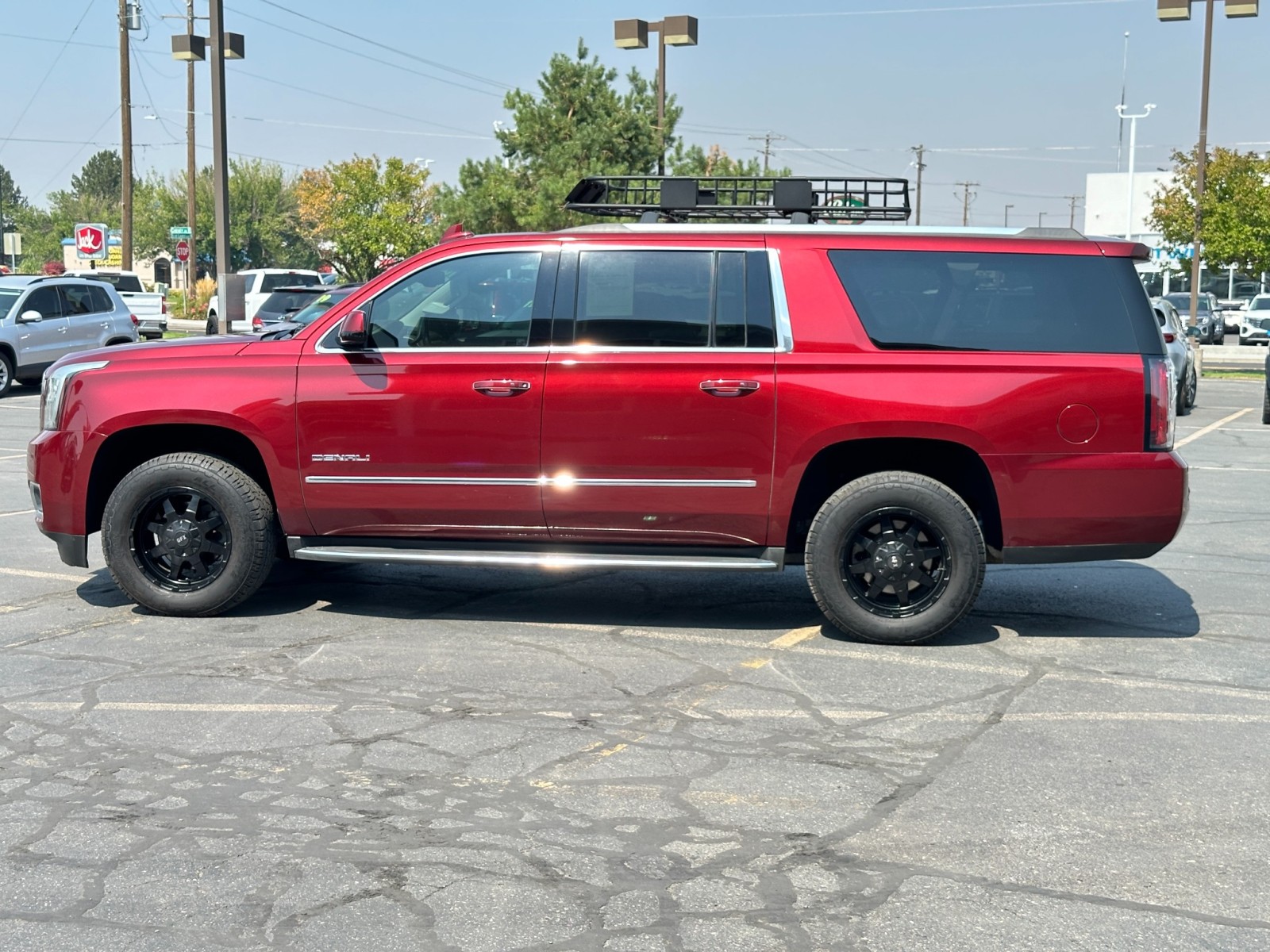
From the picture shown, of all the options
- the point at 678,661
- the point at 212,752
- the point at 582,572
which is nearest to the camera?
the point at 212,752

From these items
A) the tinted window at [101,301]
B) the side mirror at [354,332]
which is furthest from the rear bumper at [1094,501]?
the tinted window at [101,301]

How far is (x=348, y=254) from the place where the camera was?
180 feet

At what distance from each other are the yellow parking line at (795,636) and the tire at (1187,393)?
49.1ft

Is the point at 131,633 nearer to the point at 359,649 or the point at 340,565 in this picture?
the point at 359,649

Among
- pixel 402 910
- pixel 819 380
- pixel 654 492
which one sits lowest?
pixel 402 910

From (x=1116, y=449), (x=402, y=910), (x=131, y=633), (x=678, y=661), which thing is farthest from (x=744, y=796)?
(x=131, y=633)

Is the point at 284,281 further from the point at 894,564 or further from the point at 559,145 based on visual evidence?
the point at 894,564

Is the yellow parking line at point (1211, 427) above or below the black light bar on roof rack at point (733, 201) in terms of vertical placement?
below

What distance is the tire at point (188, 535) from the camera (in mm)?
7488

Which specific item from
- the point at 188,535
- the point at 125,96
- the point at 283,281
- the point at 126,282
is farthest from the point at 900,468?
the point at 125,96

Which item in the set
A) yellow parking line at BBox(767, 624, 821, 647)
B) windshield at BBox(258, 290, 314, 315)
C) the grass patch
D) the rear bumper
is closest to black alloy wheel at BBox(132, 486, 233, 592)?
yellow parking line at BBox(767, 624, 821, 647)

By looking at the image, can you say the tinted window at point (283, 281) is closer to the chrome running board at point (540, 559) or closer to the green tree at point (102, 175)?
the chrome running board at point (540, 559)

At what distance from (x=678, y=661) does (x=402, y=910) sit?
2955 mm

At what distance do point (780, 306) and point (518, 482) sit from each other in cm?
153
